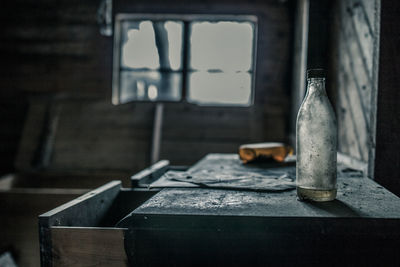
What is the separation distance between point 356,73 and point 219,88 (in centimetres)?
230

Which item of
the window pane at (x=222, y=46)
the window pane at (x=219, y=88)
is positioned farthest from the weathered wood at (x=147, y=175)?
the window pane at (x=222, y=46)

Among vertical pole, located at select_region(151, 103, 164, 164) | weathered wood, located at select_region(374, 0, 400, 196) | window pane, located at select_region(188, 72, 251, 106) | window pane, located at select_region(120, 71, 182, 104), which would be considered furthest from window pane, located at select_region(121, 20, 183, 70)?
weathered wood, located at select_region(374, 0, 400, 196)

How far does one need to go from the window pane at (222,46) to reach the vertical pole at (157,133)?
0.74 metres

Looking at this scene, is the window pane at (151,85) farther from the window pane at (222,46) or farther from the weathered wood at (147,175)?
the weathered wood at (147,175)

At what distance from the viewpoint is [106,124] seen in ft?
13.1

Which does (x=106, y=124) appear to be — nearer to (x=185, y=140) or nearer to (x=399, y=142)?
(x=185, y=140)

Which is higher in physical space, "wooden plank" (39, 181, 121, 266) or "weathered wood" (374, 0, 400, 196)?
"weathered wood" (374, 0, 400, 196)

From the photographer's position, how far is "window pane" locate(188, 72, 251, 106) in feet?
14.0

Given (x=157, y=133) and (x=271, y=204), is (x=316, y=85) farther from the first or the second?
(x=157, y=133)

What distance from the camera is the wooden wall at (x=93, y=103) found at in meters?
3.84

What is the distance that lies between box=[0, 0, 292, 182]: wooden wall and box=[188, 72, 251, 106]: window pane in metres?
0.20

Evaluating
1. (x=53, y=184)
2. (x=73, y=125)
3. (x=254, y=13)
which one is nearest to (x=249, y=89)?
(x=254, y=13)

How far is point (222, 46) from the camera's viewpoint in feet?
14.1

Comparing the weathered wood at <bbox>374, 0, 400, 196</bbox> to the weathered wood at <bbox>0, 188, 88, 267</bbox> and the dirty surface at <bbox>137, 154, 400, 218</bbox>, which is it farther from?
the weathered wood at <bbox>0, 188, 88, 267</bbox>
